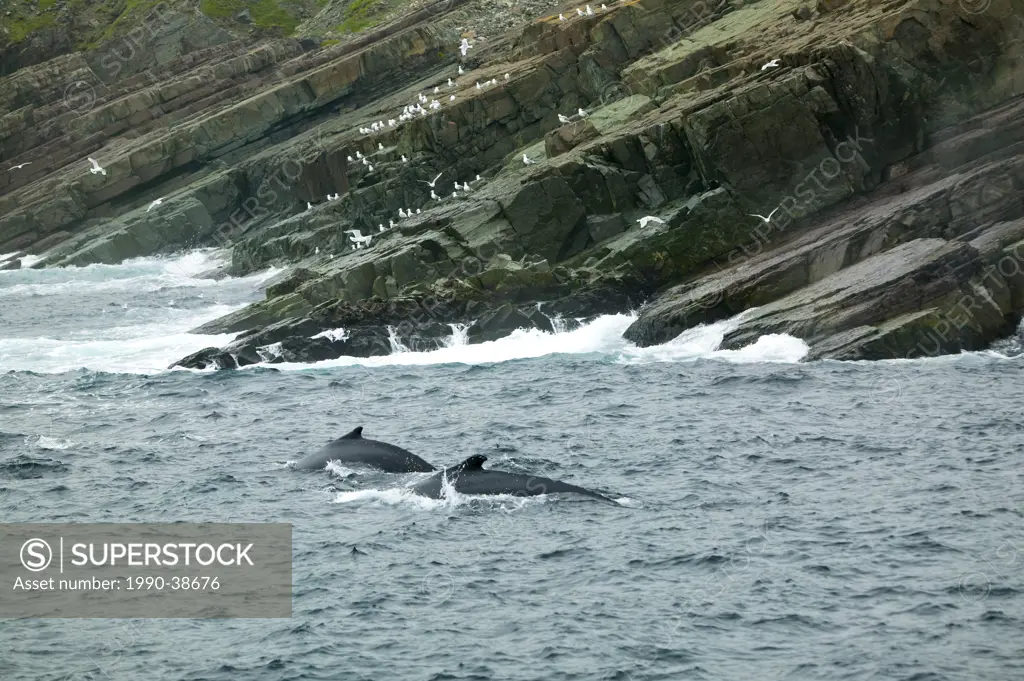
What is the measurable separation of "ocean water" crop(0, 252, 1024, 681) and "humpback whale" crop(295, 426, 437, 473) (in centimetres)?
46

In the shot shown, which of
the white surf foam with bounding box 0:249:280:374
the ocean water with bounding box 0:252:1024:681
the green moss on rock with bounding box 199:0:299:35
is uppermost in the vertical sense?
the green moss on rock with bounding box 199:0:299:35

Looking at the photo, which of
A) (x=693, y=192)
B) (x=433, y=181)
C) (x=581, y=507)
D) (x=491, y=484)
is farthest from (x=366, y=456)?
(x=433, y=181)

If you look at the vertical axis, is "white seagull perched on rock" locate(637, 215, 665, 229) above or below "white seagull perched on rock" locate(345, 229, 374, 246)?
below

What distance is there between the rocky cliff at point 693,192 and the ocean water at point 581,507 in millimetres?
1855

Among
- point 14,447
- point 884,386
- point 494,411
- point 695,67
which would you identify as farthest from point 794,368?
point 695,67

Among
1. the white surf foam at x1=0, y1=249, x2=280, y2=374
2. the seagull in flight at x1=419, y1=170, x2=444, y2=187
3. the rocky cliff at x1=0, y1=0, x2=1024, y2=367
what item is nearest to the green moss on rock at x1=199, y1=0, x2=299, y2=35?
the white surf foam at x1=0, y1=249, x2=280, y2=374

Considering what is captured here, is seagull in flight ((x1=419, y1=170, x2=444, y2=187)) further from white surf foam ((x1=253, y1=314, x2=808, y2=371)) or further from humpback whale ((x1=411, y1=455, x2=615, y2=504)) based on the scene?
humpback whale ((x1=411, y1=455, x2=615, y2=504))

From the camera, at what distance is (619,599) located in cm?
2034

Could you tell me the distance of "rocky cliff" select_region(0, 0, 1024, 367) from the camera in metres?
39.0

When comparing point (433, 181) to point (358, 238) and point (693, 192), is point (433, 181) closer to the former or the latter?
point (358, 238)

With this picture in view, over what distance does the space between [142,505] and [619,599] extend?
11.3 metres

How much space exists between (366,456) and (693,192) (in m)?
23.7

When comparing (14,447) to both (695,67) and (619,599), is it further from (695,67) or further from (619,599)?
(695,67)

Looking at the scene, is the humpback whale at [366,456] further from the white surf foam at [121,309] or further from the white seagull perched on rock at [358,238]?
the white seagull perched on rock at [358,238]
